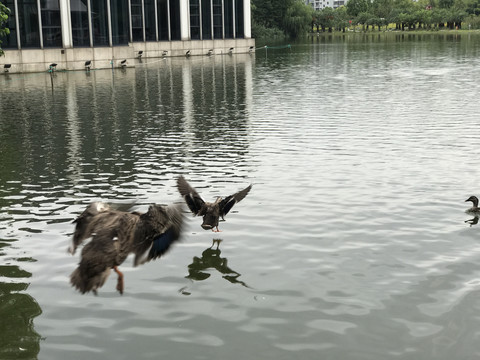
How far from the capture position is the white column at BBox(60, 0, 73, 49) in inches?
2392

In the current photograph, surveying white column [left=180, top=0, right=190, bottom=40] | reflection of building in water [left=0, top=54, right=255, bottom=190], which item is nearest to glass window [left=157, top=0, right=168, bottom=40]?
white column [left=180, top=0, right=190, bottom=40]

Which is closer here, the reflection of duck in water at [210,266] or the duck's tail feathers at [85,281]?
the duck's tail feathers at [85,281]

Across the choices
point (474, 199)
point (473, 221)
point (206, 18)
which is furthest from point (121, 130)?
point (206, 18)

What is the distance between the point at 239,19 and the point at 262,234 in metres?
77.7

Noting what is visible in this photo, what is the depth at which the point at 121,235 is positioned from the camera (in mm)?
8344

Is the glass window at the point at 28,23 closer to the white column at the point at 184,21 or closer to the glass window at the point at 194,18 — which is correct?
the white column at the point at 184,21

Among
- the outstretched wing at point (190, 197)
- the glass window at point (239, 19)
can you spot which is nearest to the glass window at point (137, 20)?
the glass window at point (239, 19)

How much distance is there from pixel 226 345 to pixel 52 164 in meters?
13.0

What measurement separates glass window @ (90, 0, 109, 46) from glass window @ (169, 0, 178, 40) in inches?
578

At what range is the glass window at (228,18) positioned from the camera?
85438mm

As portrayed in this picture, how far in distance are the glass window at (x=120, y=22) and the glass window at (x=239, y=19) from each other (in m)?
19.0

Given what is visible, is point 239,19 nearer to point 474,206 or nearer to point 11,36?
point 11,36

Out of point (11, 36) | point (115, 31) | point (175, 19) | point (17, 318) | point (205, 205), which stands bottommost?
point (17, 318)

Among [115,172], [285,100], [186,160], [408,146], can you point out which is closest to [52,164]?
[115,172]
